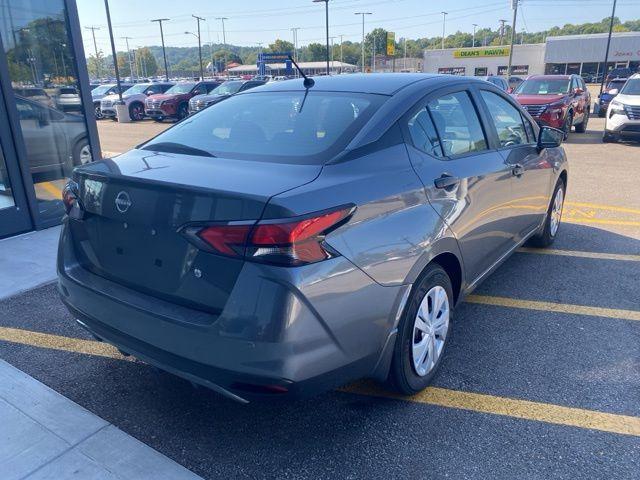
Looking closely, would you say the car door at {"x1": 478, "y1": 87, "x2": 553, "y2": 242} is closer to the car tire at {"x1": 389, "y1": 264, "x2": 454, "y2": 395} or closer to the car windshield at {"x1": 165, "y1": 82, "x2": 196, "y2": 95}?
the car tire at {"x1": 389, "y1": 264, "x2": 454, "y2": 395}

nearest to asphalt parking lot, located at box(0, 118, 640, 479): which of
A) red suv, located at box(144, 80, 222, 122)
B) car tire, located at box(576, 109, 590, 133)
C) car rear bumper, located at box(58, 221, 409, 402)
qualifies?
car rear bumper, located at box(58, 221, 409, 402)

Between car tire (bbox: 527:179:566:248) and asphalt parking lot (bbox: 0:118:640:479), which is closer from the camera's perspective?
asphalt parking lot (bbox: 0:118:640:479)

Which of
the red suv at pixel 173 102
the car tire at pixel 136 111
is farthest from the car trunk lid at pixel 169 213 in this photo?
the car tire at pixel 136 111

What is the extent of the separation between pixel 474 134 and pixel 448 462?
210 cm

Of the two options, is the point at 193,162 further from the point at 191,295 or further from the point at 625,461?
the point at 625,461

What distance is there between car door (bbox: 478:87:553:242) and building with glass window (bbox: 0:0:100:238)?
4938 millimetres

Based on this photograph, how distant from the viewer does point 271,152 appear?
2656mm

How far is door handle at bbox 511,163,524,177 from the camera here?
12.6 ft

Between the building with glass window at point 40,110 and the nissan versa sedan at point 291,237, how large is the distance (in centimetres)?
344

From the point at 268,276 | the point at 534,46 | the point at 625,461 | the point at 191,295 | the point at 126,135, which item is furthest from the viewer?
the point at 534,46

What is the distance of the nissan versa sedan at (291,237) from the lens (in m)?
2.06

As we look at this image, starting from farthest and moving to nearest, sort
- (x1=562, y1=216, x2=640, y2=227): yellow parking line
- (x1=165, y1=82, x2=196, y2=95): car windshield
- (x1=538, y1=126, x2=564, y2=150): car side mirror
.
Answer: (x1=165, y1=82, x2=196, y2=95): car windshield, (x1=562, y1=216, x2=640, y2=227): yellow parking line, (x1=538, y1=126, x2=564, y2=150): car side mirror

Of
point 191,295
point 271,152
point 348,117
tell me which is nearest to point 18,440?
point 191,295

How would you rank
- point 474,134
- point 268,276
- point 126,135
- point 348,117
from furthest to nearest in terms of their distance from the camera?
1. point 126,135
2. point 474,134
3. point 348,117
4. point 268,276
